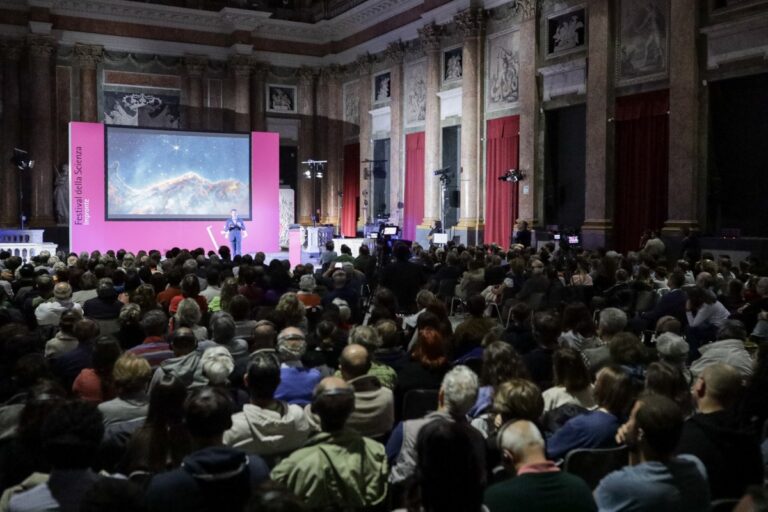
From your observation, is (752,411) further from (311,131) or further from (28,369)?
(311,131)

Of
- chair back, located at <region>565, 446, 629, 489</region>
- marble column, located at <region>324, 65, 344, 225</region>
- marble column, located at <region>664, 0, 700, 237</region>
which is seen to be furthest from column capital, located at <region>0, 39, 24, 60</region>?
chair back, located at <region>565, 446, 629, 489</region>

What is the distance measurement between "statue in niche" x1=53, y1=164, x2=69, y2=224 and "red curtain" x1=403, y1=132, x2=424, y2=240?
10044 millimetres

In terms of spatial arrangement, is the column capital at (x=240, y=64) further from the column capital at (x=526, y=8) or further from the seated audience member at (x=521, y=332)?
the seated audience member at (x=521, y=332)

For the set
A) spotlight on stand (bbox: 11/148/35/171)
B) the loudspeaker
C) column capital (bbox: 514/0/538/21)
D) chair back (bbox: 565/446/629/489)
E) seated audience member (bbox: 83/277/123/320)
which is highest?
column capital (bbox: 514/0/538/21)

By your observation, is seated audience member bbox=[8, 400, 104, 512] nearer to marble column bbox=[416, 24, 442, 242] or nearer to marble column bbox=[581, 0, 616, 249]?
marble column bbox=[581, 0, 616, 249]

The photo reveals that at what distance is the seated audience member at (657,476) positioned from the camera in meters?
2.50

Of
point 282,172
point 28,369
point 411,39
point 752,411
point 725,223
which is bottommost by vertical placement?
point 752,411

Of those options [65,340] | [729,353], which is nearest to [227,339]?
[65,340]

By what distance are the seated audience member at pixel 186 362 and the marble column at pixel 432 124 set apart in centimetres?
1567

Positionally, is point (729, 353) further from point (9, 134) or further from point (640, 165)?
point (9, 134)

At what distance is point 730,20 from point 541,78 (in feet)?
16.2

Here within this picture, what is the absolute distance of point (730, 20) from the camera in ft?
39.9

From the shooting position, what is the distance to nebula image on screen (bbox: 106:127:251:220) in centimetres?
1852

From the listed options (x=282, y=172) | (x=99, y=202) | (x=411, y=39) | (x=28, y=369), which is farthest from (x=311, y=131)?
(x=28, y=369)
